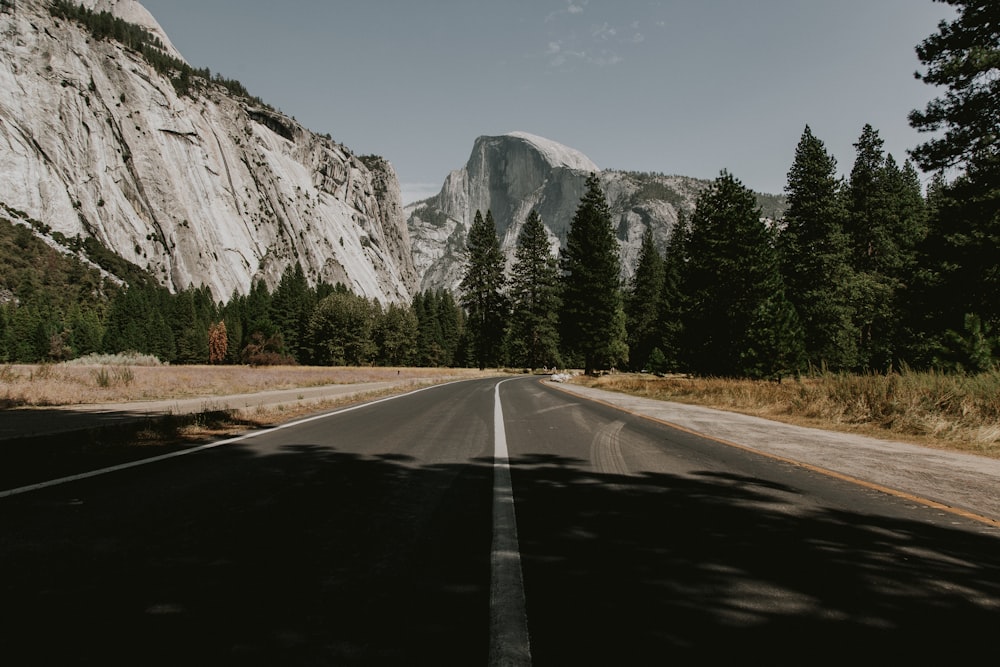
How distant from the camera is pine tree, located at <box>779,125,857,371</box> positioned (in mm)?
33562

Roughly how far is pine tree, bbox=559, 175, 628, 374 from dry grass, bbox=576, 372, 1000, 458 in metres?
26.6

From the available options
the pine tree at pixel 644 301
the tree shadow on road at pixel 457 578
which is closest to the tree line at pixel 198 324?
the pine tree at pixel 644 301

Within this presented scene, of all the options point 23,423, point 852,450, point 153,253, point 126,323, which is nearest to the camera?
point 852,450

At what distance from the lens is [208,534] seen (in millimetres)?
3393

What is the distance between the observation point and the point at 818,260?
3394 centimetres

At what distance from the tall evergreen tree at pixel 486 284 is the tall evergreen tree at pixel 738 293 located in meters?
40.0

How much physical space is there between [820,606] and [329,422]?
31.8ft

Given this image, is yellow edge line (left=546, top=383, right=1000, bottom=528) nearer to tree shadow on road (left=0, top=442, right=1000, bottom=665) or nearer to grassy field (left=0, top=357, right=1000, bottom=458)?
tree shadow on road (left=0, top=442, right=1000, bottom=665)

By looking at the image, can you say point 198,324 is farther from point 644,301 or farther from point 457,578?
point 457,578

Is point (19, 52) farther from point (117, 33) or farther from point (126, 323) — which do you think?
point (126, 323)

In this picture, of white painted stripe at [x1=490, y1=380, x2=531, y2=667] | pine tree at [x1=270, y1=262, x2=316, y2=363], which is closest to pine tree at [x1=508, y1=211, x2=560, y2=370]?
pine tree at [x1=270, y1=262, x2=316, y2=363]

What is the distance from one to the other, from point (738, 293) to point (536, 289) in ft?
107

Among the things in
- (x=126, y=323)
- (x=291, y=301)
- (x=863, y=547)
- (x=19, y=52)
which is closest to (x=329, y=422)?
(x=863, y=547)

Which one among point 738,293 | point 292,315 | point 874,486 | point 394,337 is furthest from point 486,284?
point 874,486
